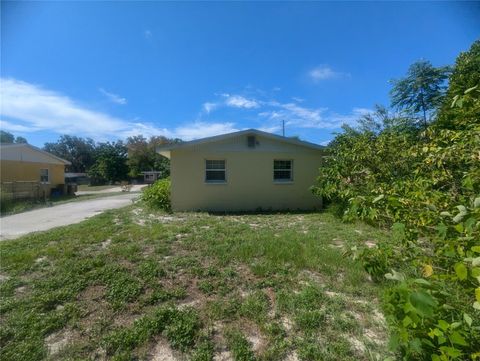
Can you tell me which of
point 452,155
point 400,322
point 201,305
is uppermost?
point 452,155

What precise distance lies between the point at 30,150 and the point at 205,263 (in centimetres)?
2203

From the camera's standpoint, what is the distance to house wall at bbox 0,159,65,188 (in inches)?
709

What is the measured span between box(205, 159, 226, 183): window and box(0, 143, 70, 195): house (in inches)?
462

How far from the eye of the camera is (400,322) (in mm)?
1405

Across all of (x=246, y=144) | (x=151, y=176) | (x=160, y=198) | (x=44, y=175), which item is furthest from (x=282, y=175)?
(x=151, y=176)

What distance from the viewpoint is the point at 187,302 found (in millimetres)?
3385

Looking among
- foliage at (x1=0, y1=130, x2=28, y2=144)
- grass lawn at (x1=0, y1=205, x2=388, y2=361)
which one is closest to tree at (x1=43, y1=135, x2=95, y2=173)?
foliage at (x1=0, y1=130, x2=28, y2=144)

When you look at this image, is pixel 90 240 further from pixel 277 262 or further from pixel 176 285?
pixel 277 262

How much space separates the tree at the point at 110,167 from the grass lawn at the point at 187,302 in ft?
142

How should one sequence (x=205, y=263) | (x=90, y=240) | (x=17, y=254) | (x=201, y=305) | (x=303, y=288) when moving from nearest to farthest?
(x=201, y=305) → (x=303, y=288) → (x=205, y=263) → (x=17, y=254) → (x=90, y=240)

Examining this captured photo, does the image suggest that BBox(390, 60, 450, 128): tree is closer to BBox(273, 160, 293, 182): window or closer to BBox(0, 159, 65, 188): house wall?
BBox(273, 160, 293, 182): window

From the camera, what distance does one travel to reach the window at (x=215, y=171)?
11250 millimetres

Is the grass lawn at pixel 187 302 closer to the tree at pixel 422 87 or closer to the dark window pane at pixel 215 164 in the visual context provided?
the dark window pane at pixel 215 164

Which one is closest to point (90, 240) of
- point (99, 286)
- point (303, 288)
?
point (99, 286)
